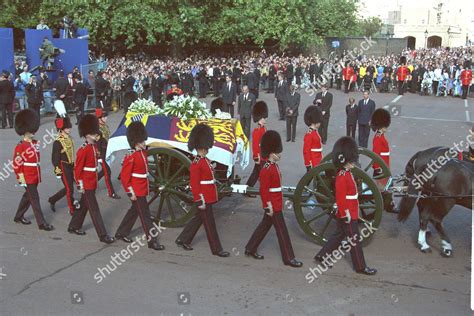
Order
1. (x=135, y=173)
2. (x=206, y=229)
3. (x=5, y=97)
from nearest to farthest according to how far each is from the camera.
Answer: (x=206, y=229), (x=135, y=173), (x=5, y=97)

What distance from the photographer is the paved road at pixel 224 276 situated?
241 inches

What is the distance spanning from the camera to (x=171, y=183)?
8.73 m

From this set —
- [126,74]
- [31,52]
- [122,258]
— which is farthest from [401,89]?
[122,258]

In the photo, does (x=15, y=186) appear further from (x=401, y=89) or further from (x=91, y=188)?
(x=401, y=89)

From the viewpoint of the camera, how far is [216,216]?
30.7 feet

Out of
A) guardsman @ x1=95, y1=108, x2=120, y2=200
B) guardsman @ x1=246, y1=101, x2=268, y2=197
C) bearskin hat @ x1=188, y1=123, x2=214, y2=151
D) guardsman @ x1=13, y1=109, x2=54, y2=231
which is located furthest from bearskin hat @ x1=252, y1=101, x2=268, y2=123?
guardsman @ x1=13, y1=109, x2=54, y2=231

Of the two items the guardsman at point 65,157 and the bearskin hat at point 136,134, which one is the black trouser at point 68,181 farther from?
the bearskin hat at point 136,134

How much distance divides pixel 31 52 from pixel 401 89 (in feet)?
53.7

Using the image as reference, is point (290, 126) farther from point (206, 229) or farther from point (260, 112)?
point (206, 229)

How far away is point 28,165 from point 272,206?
3423 millimetres

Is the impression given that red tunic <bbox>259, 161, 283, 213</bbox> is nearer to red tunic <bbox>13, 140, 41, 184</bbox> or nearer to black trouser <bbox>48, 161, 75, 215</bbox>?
black trouser <bbox>48, 161, 75, 215</bbox>

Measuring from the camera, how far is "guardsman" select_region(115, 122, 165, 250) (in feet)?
25.9

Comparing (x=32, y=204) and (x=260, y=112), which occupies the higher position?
(x=260, y=112)

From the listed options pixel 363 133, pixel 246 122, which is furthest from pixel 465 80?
pixel 246 122
